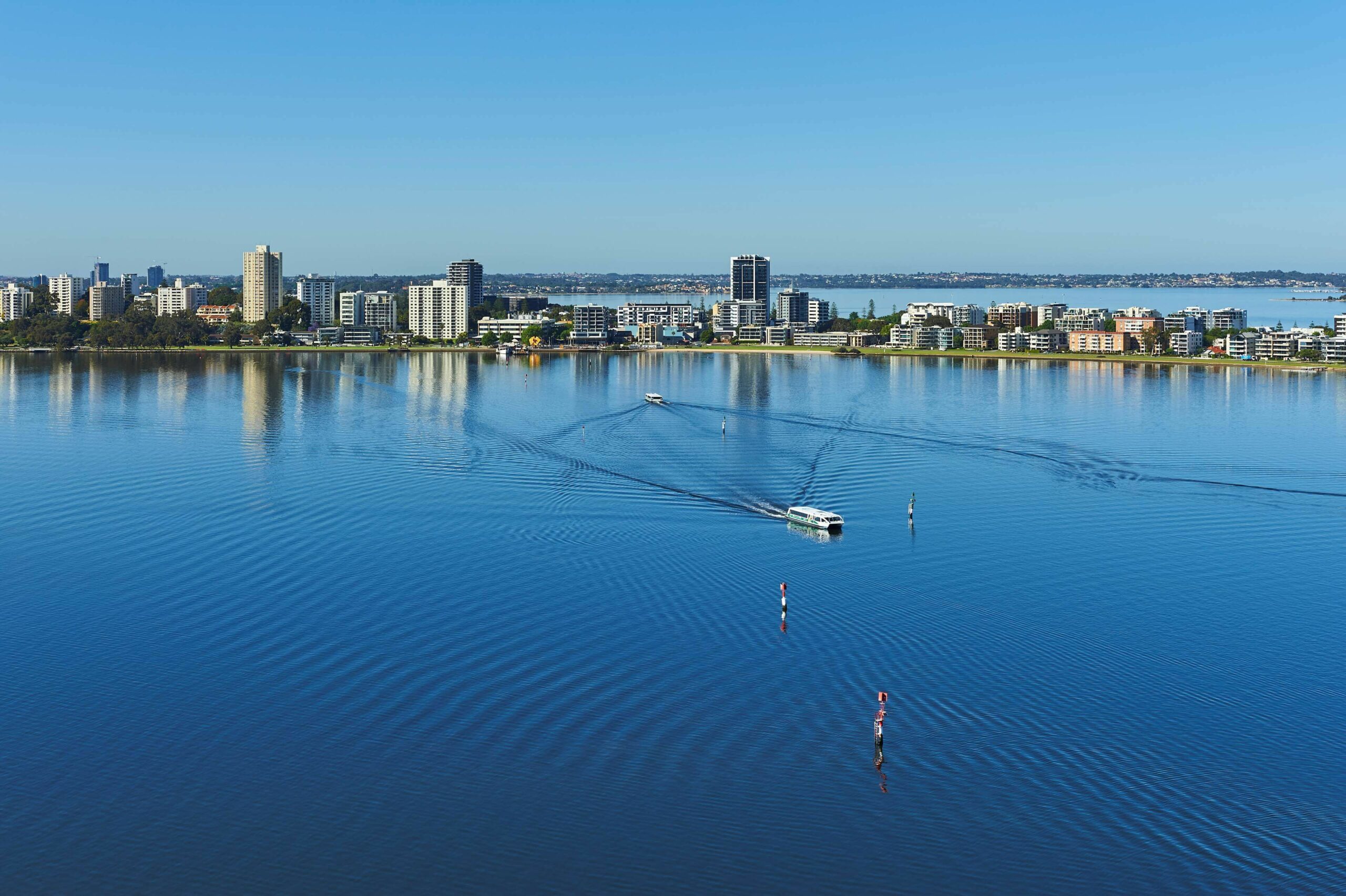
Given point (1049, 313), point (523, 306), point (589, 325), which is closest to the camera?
point (589, 325)

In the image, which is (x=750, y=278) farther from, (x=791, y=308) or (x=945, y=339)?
(x=945, y=339)

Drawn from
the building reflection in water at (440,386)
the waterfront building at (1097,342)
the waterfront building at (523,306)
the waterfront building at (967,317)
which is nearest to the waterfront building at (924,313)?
the waterfront building at (967,317)

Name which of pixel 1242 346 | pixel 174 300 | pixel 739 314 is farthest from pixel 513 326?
pixel 1242 346

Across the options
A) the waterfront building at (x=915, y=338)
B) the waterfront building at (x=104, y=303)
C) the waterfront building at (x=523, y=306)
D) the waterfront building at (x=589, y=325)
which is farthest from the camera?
the waterfront building at (x=523, y=306)

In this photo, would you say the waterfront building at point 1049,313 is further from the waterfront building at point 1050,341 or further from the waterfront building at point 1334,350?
the waterfront building at point 1334,350

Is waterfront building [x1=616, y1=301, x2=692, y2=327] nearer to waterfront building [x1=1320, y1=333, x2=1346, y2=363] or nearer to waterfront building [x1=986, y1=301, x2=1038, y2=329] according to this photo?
waterfront building [x1=986, y1=301, x2=1038, y2=329]
